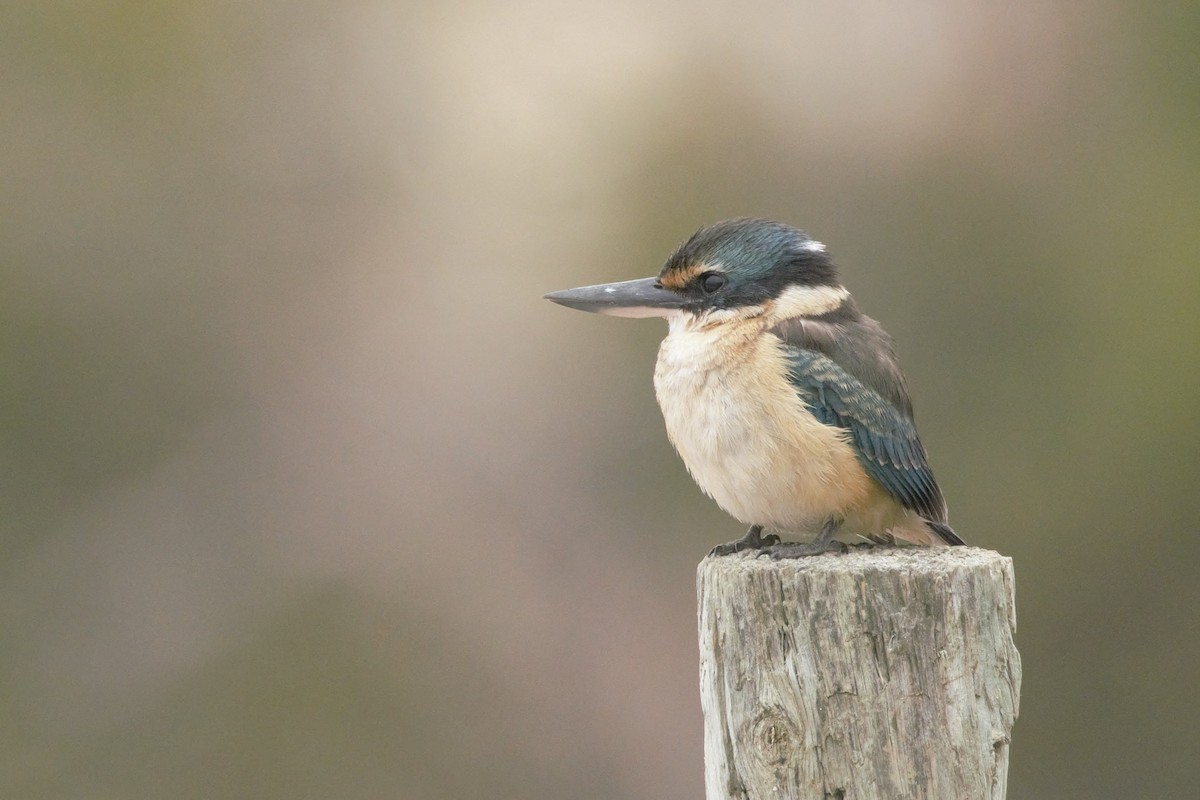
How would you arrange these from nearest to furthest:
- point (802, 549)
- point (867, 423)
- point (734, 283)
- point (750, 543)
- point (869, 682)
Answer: point (869, 682) < point (802, 549) < point (750, 543) < point (867, 423) < point (734, 283)

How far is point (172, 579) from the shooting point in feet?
27.9

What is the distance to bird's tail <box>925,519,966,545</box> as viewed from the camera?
347 cm

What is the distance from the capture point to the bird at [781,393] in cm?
335

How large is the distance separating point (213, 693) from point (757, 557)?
634 cm

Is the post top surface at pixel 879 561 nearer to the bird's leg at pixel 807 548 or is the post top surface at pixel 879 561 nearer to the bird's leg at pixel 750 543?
the bird's leg at pixel 807 548

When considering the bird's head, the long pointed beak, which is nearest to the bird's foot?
the bird's head

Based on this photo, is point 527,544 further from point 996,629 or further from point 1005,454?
point 996,629

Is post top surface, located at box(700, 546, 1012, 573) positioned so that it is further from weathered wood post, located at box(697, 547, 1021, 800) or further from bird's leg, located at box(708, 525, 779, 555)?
bird's leg, located at box(708, 525, 779, 555)

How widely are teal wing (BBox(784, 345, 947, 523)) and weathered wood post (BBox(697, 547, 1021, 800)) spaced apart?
0.81 meters

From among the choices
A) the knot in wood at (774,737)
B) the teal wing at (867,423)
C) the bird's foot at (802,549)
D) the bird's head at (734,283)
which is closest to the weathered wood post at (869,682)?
the knot in wood at (774,737)

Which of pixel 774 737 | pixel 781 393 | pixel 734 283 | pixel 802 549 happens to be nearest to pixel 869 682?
pixel 774 737

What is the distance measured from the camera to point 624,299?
376cm

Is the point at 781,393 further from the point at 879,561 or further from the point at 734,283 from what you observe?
the point at 879,561

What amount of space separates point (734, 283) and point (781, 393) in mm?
423
